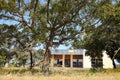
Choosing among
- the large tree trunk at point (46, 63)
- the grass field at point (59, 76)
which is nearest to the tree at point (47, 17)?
the large tree trunk at point (46, 63)

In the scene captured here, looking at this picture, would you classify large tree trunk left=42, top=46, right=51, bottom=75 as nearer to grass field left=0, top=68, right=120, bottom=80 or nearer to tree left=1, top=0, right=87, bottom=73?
tree left=1, top=0, right=87, bottom=73

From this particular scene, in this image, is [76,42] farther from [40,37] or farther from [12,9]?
[12,9]

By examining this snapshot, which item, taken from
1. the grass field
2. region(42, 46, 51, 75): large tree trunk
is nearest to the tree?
region(42, 46, 51, 75): large tree trunk

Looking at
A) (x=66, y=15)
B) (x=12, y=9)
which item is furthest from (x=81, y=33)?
(x=12, y=9)

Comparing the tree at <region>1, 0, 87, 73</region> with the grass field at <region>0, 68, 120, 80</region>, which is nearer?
the grass field at <region>0, 68, 120, 80</region>

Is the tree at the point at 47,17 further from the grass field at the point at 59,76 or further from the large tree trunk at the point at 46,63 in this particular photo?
the grass field at the point at 59,76

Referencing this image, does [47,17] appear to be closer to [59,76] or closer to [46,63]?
[46,63]

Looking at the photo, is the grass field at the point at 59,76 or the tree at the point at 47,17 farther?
the tree at the point at 47,17

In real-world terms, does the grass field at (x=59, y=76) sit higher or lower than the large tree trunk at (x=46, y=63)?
lower

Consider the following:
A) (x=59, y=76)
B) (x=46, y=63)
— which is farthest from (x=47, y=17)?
(x=59, y=76)

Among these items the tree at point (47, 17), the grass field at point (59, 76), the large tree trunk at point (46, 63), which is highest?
the tree at point (47, 17)

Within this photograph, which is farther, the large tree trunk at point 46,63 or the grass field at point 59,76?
the large tree trunk at point 46,63

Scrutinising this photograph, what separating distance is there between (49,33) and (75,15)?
305 centimetres

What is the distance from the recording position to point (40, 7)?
76.7ft
